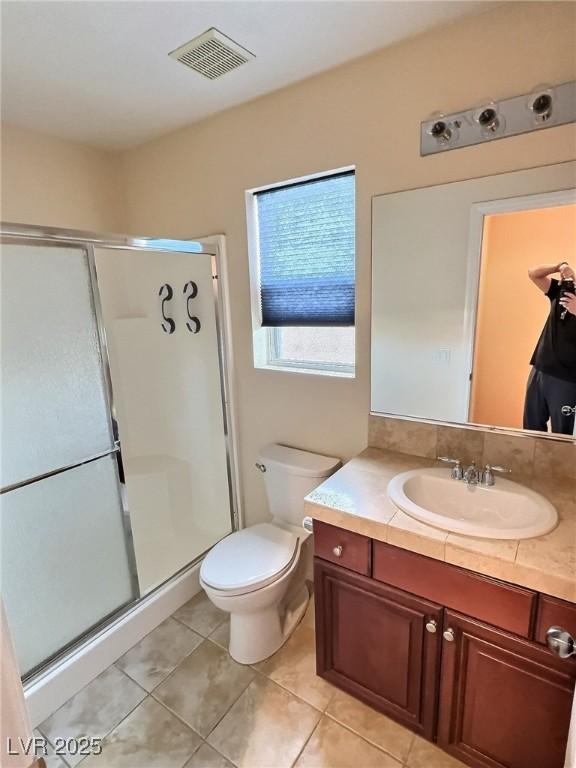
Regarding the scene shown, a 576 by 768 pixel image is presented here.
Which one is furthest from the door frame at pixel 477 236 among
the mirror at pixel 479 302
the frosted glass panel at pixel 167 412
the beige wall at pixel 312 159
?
the frosted glass panel at pixel 167 412

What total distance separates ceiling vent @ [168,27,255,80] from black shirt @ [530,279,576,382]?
1367mm

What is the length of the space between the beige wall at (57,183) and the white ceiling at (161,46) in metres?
0.17

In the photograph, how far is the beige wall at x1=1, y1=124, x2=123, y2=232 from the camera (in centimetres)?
194

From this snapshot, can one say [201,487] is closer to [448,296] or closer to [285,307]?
[285,307]

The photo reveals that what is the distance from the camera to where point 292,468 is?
1836 mm

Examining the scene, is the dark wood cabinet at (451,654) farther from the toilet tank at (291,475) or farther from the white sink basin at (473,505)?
the toilet tank at (291,475)

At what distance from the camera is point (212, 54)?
1.42 metres

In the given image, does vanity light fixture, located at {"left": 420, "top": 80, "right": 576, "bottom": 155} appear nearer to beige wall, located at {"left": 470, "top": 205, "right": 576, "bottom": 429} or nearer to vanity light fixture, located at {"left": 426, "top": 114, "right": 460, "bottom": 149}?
vanity light fixture, located at {"left": 426, "top": 114, "right": 460, "bottom": 149}

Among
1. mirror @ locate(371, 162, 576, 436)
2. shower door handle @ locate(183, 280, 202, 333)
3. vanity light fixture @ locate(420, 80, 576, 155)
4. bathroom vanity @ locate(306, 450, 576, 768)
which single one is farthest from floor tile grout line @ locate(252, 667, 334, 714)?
vanity light fixture @ locate(420, 80, 576, 155)

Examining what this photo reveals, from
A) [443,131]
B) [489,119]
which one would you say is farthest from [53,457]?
[489,119]

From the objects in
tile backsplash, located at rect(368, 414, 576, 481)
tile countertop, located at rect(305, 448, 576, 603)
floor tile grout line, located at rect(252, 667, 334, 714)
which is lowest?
floor tile grout line, located at rect(252, 667, 334, 714)

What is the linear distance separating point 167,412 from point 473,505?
1.57 meters

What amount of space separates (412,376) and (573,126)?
933 mm

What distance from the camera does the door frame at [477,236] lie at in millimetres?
1261
